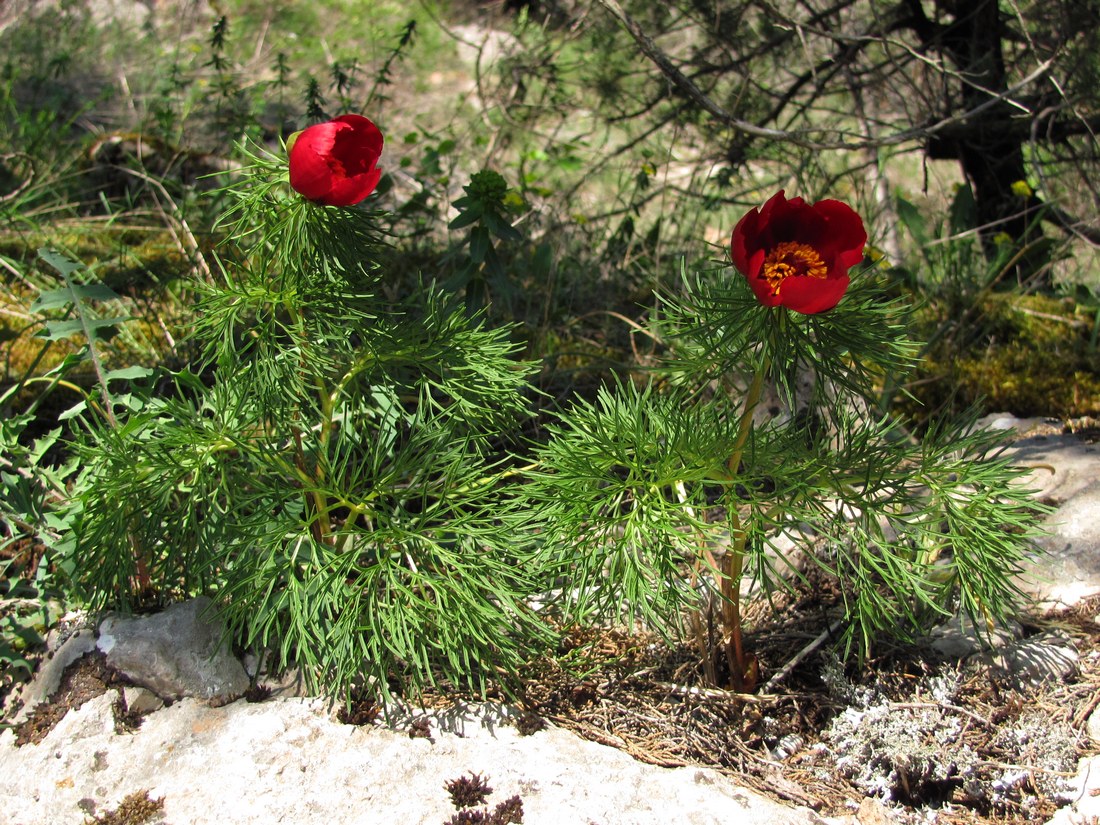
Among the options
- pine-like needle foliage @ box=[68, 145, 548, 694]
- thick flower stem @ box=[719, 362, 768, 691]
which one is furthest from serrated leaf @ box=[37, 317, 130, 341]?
thick flower stem @ box=[719, 362, 768, 691]

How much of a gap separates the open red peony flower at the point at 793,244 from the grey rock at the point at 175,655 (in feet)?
4.18

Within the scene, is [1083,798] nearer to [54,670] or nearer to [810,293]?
[810,293]

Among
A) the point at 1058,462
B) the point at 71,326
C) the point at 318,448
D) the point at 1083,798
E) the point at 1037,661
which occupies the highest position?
the point at 71,326

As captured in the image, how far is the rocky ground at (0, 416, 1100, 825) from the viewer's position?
175cm

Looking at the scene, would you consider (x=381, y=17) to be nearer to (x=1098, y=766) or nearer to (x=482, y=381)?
(x=482, y=381)

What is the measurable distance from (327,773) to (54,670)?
2.25ft

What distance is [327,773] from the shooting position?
5.90 feet

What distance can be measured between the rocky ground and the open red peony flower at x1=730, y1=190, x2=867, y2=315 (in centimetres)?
89

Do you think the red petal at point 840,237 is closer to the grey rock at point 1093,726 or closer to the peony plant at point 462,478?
the peony plant at point 462,478

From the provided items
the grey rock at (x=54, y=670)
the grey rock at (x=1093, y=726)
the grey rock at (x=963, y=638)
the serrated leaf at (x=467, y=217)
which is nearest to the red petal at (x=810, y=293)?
the grey rock at (x=963, y=638)

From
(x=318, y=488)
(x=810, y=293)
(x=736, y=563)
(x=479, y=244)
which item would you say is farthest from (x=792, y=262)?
(x=479, y=244)

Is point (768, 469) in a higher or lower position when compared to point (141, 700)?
higher

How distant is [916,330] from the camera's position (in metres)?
3.40

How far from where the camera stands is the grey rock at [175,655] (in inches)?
77.7
